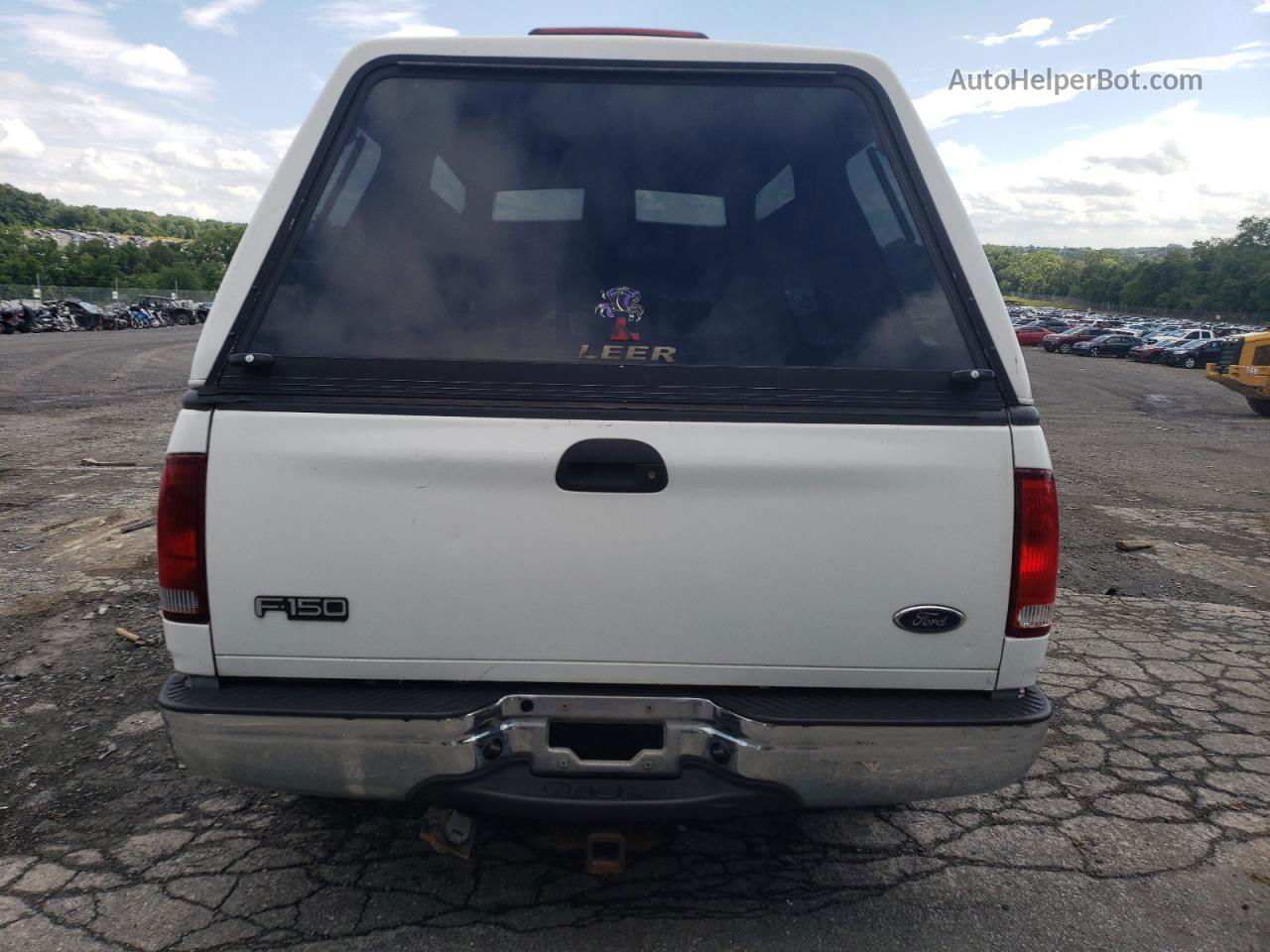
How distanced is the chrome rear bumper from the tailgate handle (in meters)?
0.50

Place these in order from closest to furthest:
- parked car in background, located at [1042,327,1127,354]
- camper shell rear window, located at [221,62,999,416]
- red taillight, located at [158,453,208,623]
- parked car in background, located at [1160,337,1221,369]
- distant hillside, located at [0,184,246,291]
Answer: red taillight, located at [158,453,208,623] < camper shell rear window, located at [221,62,999,416] < parked car in background, located at [1160,337,1221,369] < parked car in background, located at [1042,327,1127,354] < distant hillside, located at [0,184,246,291]

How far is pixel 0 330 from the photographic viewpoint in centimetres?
3972

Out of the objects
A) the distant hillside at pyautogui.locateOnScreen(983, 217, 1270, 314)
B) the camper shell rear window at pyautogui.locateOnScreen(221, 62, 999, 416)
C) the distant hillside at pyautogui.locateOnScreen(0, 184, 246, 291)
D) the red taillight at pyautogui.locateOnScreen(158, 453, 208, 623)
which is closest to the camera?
the red taillight at pyautogui.locateOnScreen(158, 453, 208, 623)

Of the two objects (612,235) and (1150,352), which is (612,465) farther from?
(1150,352)

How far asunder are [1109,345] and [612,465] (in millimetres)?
51557

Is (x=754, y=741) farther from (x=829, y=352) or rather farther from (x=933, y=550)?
(x=829, y=352)

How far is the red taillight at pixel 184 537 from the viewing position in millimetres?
2184

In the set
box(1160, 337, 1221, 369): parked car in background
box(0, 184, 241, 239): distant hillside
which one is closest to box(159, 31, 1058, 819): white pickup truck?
box(1160, 337, 1221, 369): parked car in background

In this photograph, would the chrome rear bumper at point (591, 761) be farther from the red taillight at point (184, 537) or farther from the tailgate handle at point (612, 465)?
the tailgate handle at point (612, 465)

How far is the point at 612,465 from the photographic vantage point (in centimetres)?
221

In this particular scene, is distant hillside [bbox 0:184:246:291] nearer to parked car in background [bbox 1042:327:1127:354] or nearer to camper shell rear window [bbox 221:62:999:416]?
parked car in background [bbox 1042:327:1127:354]

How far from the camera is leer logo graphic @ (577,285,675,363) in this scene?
2.30 metres

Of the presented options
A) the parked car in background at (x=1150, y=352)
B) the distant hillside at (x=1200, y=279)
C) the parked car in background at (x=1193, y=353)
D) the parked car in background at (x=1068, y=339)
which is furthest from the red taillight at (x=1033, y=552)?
the distant hillside at (x=1200, y=279)

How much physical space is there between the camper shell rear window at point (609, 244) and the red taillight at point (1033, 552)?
1.07 ft
